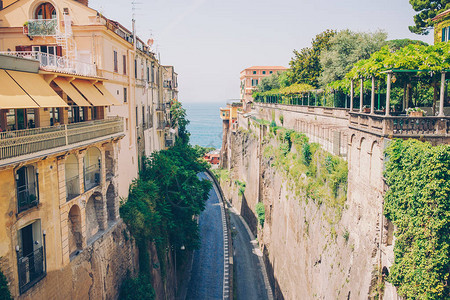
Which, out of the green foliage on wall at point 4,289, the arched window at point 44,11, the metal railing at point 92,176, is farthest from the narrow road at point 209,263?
the arched window at point 44,11

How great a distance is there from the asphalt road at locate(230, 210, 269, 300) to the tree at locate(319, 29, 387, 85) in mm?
18300

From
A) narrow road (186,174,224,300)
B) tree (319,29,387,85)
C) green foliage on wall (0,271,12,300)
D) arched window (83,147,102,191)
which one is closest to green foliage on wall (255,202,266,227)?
narrow road (186,174,224,300)

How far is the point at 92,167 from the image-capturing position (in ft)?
59.8

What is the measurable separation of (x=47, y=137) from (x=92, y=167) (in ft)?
17.2

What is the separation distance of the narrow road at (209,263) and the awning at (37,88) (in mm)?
18694

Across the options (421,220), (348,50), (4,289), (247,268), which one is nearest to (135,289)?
(4,289)

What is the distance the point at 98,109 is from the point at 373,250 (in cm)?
1437

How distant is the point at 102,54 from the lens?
19312 millimetres

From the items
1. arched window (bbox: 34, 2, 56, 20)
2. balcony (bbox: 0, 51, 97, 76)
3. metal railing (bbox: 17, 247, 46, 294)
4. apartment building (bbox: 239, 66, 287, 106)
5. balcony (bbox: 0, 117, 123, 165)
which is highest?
apartment building (bbox: 239, 66, 287, 106)

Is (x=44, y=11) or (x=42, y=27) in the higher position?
(x=44, y=11)

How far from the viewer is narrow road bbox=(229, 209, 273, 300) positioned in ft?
102

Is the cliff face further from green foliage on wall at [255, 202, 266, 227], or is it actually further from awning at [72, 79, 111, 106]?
awning at [72, 79, 111, 106]

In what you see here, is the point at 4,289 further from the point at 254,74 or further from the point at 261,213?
the point at 254,74

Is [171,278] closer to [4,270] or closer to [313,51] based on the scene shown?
[4,270]
